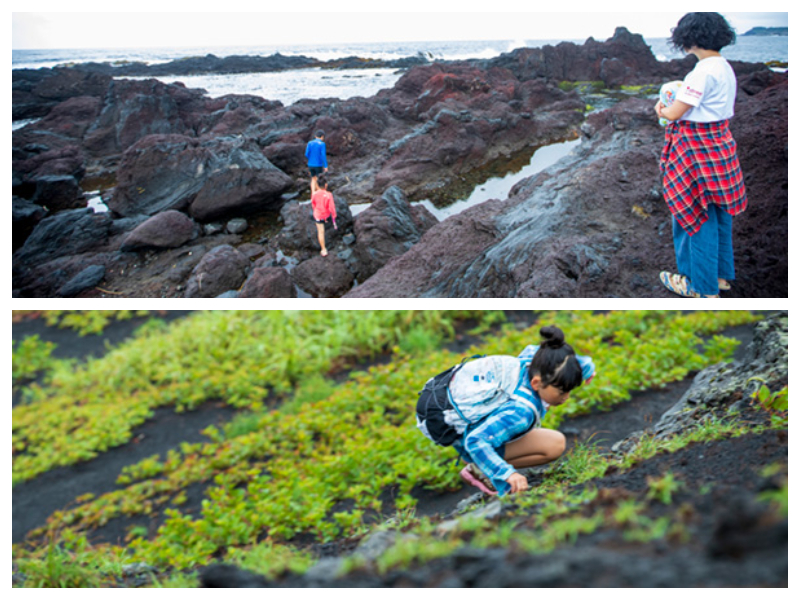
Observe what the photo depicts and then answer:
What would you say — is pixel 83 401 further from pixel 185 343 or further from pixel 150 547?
pixel 150 547

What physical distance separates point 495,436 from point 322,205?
3514 mm

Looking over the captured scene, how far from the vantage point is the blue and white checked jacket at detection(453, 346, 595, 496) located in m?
2.29

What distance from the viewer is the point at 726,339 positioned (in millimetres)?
4004

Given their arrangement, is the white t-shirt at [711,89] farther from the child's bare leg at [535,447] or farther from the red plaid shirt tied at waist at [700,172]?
the child's bare leg at [535,447]

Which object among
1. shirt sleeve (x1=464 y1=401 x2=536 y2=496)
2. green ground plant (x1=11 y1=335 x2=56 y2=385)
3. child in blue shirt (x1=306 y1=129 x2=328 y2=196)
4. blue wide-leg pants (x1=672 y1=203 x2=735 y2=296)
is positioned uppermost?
child in blue shirt (x1=306 y1=129 x2=328 y2=196)

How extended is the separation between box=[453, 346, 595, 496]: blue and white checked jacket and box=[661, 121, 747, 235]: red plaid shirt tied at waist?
1.28 meters

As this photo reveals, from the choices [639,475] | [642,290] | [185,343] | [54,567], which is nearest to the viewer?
[639,475]

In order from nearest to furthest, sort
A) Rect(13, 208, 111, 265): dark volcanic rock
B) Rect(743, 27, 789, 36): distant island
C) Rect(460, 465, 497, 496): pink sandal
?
1. Rect(460, 465, 497, 496): pink sandal
2. Rect(743, 27, 789, 36): distant island
3. Rect(13, 208, 111, 265): dark volcanic rock

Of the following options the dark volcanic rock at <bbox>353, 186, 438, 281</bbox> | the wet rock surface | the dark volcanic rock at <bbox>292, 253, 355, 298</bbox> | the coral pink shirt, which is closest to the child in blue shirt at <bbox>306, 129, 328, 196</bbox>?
the coral pink shirt

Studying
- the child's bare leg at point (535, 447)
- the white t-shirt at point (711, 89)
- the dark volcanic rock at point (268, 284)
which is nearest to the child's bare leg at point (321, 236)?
the dark volcanic rock at point (268, 284)

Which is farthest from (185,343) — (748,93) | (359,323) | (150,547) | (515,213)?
(748,93)

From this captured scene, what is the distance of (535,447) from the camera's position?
2.51 metres

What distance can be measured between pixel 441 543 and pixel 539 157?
600cm

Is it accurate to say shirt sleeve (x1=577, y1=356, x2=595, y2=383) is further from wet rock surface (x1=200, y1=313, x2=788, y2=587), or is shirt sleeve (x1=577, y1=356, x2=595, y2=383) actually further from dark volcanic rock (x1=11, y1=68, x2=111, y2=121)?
dark volcanic rock (x1=11, y1=68, x2=111, y2=121)
